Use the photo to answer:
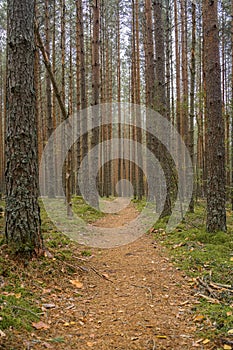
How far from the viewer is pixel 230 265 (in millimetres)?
4684

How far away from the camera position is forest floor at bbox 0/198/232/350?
275 cm

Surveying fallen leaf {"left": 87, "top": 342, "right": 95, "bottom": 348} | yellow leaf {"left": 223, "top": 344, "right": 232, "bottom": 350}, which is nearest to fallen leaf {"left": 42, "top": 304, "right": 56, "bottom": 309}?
fallen leaf {"left": 87, "top": 342, "right": 95, "bottom": 348}

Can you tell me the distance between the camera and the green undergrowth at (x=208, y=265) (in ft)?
10.1

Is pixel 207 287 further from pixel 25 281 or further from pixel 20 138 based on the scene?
A: pixel 20 138

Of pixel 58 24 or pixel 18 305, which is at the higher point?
pixel 58 24

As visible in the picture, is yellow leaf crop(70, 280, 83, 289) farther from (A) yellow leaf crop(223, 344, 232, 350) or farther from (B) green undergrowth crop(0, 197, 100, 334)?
(A) yellow leaf crop(223, 344, 232, 350)

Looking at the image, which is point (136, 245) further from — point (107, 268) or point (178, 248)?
point (107, 268)

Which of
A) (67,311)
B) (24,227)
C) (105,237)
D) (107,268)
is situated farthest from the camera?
(105,237)

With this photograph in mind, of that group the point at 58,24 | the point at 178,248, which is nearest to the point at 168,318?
the point at 178,248

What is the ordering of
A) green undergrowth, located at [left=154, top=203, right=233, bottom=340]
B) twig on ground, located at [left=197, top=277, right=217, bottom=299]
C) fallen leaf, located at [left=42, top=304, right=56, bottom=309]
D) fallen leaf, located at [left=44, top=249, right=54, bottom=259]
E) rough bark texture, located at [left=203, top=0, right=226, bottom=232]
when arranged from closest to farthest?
green undergrowth, located at [left=154, top=203, right=233, bottom=340], fallen leaf, located at [left=42, top=304, right=56, bottom=309], twig on ground, located at [left=197, top=277, right=217, bottom=299], fallen leaf, located at [left=44, top=249, right=54, bottom=259], rough bark texture, located at [left=203, top=0, right=226, bottom=232]

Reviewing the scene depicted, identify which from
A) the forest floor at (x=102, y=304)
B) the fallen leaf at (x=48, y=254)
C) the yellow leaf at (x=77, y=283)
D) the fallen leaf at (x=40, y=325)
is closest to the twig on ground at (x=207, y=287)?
the forest floor at (x=102, y=304)

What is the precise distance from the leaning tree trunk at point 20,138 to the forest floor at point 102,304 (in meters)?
0.36

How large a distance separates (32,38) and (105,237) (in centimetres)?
477

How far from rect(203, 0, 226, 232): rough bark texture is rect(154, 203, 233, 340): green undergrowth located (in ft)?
1.35
